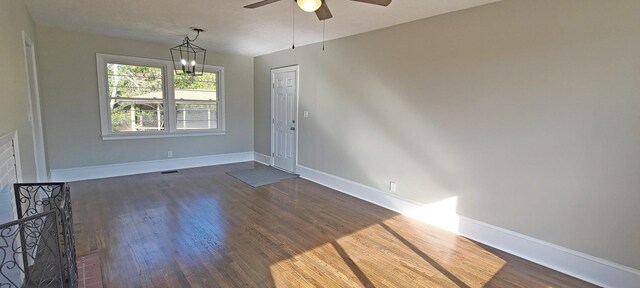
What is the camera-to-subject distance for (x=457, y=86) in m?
3.27

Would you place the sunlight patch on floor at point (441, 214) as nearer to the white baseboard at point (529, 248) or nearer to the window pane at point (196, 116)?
the white baseboard at point (529, 248)

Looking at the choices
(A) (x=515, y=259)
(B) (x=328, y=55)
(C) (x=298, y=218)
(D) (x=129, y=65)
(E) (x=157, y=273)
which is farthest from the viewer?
(D) (x=129, y=65)

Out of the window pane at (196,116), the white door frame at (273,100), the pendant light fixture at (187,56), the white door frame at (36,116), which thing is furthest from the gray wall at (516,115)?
the white door frame at (36,116)

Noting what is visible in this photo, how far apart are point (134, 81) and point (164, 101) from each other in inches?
23.1

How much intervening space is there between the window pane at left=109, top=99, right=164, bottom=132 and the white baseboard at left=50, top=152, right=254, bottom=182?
658 mm

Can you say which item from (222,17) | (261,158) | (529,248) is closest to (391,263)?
(529,248)

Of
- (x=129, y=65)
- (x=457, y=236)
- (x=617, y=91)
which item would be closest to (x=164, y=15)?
(x=129, y=65)

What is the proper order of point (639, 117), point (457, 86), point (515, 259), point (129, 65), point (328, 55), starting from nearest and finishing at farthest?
point (639, 117) → point (515, 259) → point (457, 86) → point (328, 55) → point (129, 65)

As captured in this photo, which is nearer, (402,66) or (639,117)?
(639,117)

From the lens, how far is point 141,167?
18.4 feet

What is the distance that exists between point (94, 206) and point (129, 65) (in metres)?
2.67

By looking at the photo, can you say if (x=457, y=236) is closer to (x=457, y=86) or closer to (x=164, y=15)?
(x=457, y=86)

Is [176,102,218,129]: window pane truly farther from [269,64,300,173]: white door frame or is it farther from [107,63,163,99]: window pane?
[269,64,300,173]: white door frame

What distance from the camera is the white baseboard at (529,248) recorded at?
2.38m
